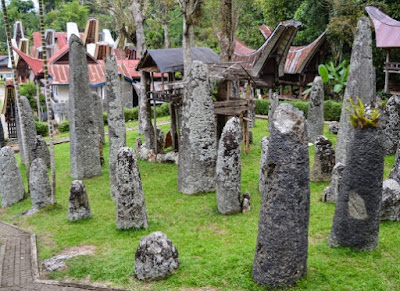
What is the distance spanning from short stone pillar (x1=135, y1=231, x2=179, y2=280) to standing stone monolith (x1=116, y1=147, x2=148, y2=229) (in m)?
2.50

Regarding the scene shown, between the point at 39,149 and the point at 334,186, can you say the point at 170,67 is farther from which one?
the point at 334,186

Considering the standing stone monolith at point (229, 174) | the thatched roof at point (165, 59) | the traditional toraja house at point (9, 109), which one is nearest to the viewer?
the standing stone monolith at point (229, 174)

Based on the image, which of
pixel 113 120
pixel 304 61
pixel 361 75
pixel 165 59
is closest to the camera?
pixel 113 120

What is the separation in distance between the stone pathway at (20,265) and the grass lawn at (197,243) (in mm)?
316

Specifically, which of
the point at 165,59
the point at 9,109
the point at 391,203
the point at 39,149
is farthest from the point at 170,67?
the point at 9,109

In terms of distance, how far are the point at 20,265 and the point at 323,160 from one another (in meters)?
Answer: 9.94

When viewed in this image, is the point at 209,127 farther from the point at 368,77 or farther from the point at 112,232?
the point at 368,77

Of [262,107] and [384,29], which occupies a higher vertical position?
[384,29]

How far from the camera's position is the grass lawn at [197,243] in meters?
8.23

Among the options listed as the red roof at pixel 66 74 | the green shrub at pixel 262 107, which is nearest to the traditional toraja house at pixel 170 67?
the green shrub at pixel 262 107

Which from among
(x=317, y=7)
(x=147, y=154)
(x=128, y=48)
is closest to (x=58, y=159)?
(x=147, y=154)

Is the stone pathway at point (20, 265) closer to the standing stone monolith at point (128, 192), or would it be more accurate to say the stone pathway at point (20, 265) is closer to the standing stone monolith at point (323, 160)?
the standing stone monolith at point (128, 192)

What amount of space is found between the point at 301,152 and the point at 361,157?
6.42 feet

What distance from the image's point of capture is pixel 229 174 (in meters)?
11.9
